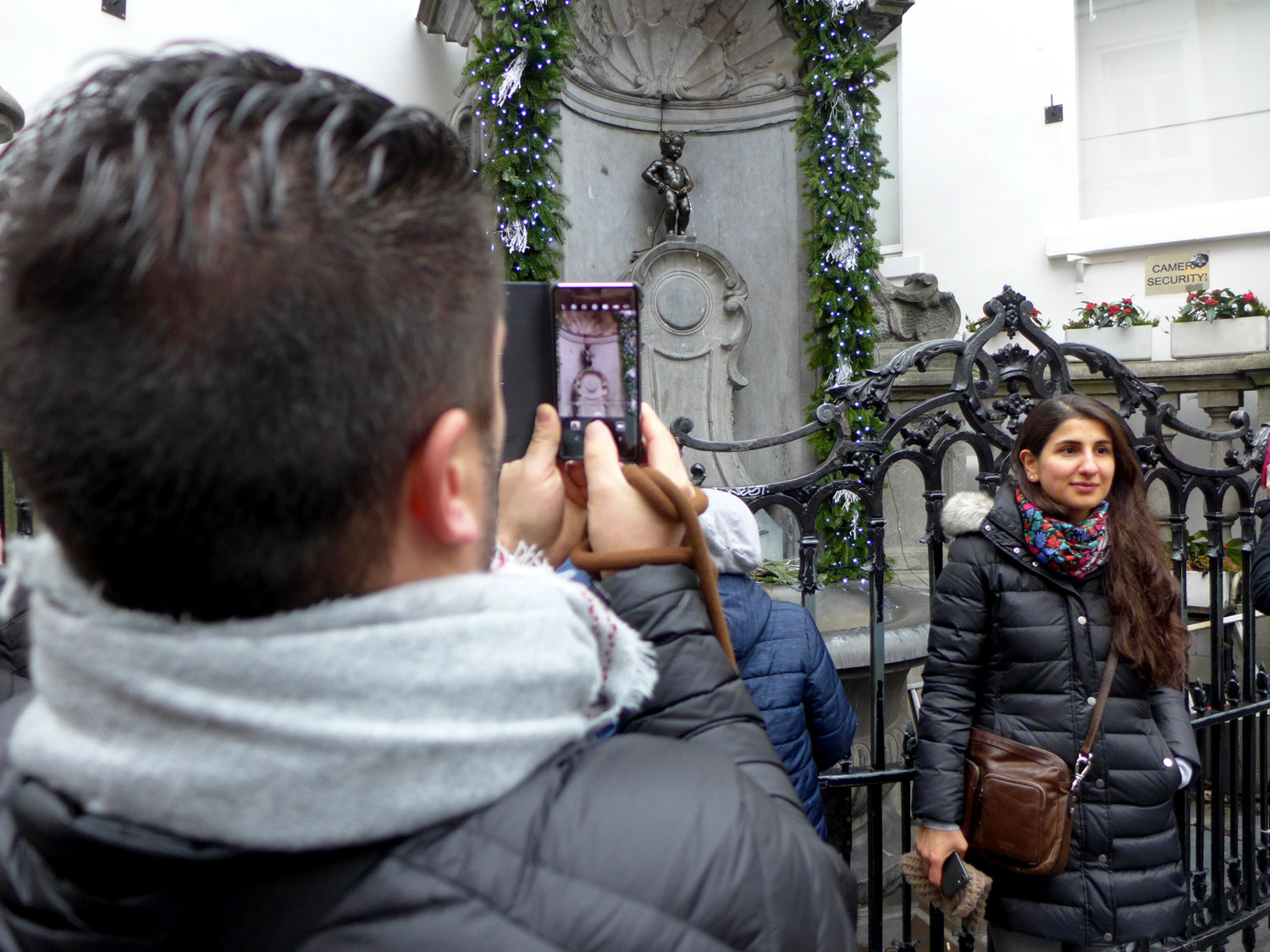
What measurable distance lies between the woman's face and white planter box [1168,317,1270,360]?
572cm

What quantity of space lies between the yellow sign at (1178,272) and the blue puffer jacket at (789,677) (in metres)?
7.57

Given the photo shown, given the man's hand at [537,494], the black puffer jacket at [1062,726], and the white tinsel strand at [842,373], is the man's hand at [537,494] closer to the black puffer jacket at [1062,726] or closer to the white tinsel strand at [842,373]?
the black puffer jacket at [1062,726]

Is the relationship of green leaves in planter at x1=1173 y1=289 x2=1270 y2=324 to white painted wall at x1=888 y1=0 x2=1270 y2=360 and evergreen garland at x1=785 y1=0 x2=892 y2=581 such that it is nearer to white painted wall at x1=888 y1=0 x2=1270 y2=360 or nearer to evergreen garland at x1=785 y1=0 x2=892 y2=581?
white painted wall at x1=888 y1=0 x2=1270 y2=360

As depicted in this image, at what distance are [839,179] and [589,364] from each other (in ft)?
20.1

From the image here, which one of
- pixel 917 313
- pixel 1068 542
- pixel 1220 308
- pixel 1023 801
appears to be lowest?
pixel 1023 801

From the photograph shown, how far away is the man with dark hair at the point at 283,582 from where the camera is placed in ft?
1.89

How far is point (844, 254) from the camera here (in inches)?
261

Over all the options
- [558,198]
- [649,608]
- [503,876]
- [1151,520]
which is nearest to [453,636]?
[503,876]

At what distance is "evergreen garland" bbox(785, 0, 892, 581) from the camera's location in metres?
6.63

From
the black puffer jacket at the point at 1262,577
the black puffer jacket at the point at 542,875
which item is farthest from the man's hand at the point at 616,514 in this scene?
the black puffer jacket at the point at 1262,577

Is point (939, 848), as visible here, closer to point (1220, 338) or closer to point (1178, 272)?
point (1220, 338)

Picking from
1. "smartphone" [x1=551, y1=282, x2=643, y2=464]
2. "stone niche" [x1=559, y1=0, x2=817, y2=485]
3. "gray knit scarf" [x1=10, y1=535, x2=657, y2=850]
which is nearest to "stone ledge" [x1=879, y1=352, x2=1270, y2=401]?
"stone niche" [x1=559, y1=0, x2=817, y2=485]

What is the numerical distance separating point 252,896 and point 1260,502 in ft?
11.5

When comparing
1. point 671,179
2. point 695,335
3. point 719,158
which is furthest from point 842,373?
point 719,158
